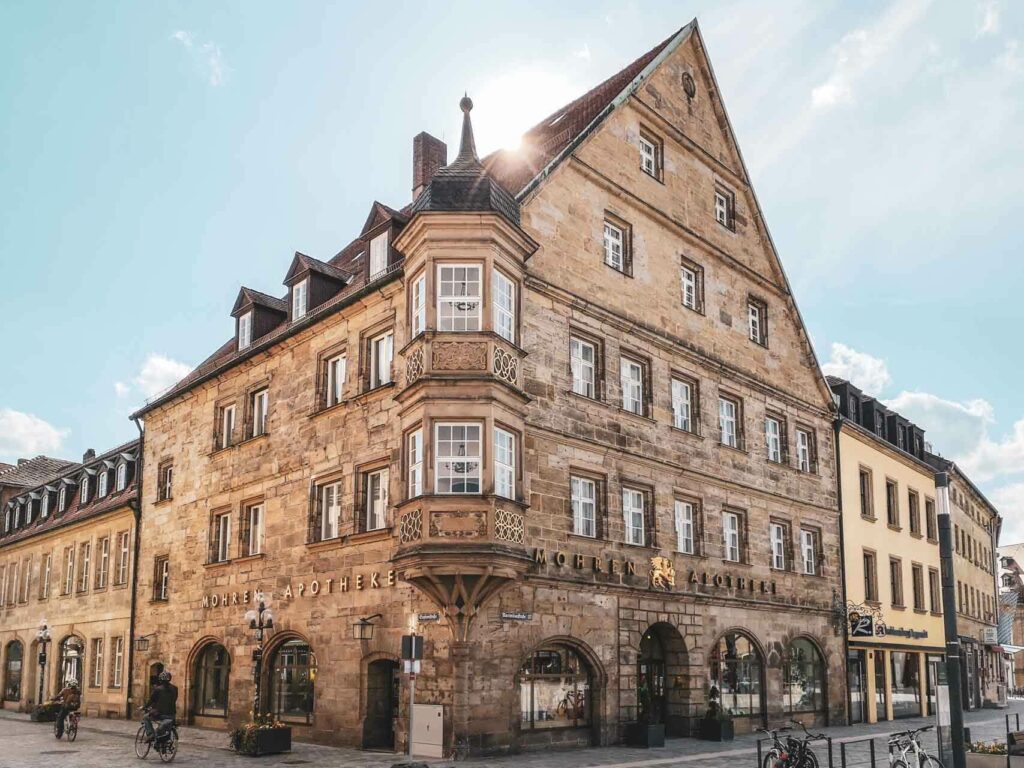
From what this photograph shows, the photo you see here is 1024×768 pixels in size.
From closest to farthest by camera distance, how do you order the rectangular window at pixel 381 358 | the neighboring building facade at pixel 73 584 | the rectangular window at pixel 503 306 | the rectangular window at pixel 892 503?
the rectangular window at pixel 503 306
the rectangular window at pixel 381 358
the neighboring building facade at pixel 73 584
the rectangular window at pixel 892 503

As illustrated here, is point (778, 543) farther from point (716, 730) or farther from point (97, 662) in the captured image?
point (97, 662)

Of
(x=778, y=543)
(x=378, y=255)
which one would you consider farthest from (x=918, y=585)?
(x=378, y=255)

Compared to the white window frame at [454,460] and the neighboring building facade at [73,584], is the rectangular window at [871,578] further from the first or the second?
the neighboring building facade at [73,584]

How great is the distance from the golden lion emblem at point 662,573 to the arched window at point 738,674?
2785 mm

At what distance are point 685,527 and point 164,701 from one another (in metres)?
12.9

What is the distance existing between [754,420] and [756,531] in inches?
126

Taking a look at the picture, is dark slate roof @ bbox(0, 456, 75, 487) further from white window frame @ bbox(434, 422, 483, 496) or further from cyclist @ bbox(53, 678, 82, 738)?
white window frame @ bbox(434, 422, 483, 496)

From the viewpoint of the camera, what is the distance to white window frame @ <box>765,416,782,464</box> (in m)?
30.9

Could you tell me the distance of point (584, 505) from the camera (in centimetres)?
2347

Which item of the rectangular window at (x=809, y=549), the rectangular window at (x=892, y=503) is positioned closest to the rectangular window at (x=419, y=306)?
the rectangular window at (x=809, y=549)

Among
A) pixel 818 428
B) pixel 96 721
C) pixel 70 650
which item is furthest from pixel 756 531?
pixel 70 650

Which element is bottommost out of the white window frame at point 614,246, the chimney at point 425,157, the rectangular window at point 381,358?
the rectangular window at point 381,358

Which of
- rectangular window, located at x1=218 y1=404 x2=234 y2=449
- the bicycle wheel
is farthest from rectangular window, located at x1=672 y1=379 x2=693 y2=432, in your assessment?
the bicycle wheel

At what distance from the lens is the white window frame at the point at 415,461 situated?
2074 cm
